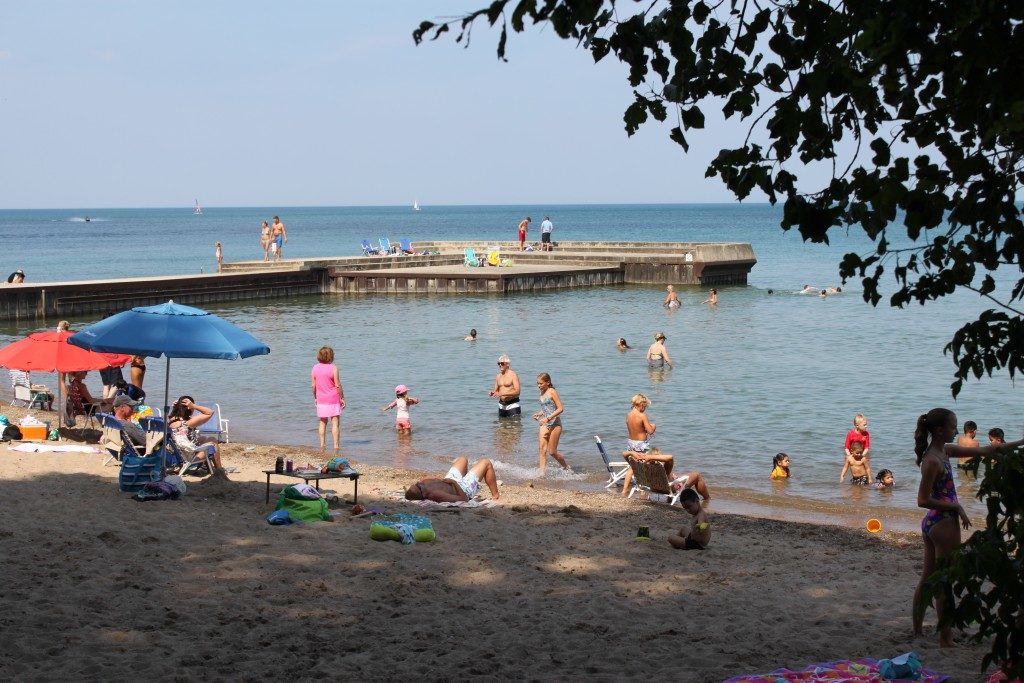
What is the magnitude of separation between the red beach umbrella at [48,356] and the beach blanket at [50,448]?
2.99 ft

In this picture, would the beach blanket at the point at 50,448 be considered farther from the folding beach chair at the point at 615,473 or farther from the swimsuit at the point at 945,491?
the swimsuit at the point at 945,491

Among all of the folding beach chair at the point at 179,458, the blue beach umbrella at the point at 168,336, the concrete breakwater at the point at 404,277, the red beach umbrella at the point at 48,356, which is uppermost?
the concrete breakwater at the point at 404,277

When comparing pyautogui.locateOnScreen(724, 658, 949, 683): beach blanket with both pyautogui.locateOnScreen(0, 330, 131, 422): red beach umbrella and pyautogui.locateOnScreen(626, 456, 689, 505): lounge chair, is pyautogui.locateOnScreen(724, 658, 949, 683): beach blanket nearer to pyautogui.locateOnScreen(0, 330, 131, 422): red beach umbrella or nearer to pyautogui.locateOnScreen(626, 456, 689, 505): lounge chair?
pyautogui.locateOnScreen(626, 456, 689, 505): lounge chair

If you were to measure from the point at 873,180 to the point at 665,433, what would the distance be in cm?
1353

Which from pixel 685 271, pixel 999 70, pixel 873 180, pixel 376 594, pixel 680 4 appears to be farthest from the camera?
pixel 685 271

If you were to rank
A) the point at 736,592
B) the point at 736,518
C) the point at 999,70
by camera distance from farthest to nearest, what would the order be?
1. the point at 736,518
2. the point at 736,592
3. the point at 999,70

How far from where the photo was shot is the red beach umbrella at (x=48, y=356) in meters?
13.5

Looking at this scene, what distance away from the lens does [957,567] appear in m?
3.45

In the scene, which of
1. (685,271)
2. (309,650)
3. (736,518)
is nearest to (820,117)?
(309,650)

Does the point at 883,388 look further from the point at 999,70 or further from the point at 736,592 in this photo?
the point at 999,70

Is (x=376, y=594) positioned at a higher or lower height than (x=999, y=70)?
lower

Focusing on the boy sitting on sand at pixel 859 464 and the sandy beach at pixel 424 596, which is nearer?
the sandy beach at pixel 424 596

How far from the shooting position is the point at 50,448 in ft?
42.2

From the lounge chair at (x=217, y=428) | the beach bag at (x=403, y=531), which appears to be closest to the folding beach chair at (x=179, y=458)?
the lounge chair at (x=217, y=428)
